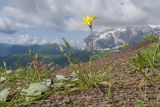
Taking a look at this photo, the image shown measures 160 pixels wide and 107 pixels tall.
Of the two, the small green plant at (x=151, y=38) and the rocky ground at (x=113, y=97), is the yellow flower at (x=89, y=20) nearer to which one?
the rocky ground at (x=113, y=97)

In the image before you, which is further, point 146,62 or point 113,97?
point 146,62

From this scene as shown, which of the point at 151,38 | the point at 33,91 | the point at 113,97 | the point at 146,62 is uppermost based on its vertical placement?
the point at 151,38

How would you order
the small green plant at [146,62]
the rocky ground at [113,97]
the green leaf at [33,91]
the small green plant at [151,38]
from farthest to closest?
1. the small green plant at [151,38]
2. the small green plant at [146,62]
3. the green leaf at [33,91]
4. the rocky ground at [113,97]

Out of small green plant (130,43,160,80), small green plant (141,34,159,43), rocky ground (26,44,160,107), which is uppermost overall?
small green plant (141,34,159,43)

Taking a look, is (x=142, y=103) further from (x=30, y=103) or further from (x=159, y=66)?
(x=159, y=66)

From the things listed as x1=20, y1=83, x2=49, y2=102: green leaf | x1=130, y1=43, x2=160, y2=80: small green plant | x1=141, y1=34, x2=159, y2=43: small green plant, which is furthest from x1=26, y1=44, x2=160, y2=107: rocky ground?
x1=141, y1=34, x2=159, y2=43: small green plant

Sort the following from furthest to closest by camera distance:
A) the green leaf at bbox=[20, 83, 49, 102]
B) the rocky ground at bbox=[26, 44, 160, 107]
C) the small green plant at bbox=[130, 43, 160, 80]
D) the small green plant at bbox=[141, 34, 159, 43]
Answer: the small green plant at bbox=[141, 34, 159, 43] → the small green plant at bbox=[130, 43, 160, 80] → the green leaf at bbox=[20, 83, 49, 102] → the rocky ground at bbox=[26, 44, 160, 107]

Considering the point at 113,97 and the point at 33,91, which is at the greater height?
the point at 33,91

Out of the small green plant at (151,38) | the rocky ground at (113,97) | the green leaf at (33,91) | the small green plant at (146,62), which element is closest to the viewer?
the rocky ground at (113,97)

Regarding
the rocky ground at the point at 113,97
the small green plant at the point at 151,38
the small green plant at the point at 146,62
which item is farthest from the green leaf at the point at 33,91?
the small green plant at the point at 151,38

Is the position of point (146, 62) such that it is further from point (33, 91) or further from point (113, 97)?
point (33, 91)

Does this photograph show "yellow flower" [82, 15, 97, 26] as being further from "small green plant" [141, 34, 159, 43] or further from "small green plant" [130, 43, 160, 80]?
"small green plant" [141, 34, 159, 43]

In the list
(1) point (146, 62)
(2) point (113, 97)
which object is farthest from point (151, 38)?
(2) point (113, 97)
